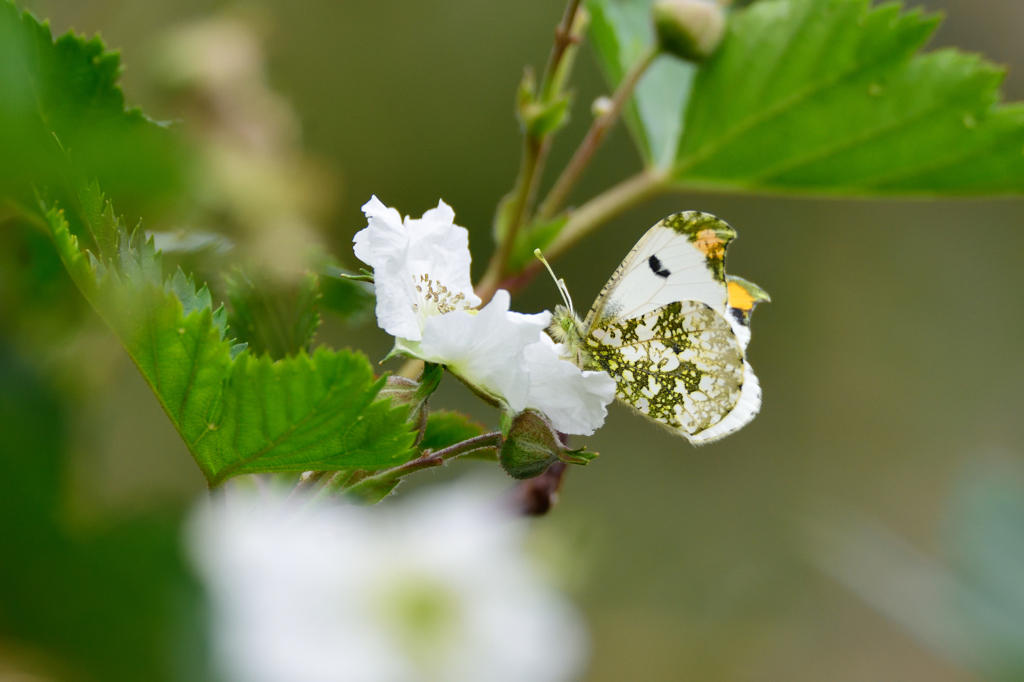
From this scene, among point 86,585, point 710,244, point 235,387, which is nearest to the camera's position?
point 86,585

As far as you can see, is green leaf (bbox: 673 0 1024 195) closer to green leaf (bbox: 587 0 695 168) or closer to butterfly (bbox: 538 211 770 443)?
green leaf (bbox: 587 0 695 168)

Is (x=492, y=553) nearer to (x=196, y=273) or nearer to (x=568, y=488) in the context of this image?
(x=196, y=273)

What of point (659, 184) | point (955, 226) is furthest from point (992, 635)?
point (955, 226)

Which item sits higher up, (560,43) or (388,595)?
(560,43)

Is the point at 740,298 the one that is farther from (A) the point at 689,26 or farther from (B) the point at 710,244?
(A) the point at 689,26

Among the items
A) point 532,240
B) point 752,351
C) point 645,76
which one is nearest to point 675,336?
point 532,240

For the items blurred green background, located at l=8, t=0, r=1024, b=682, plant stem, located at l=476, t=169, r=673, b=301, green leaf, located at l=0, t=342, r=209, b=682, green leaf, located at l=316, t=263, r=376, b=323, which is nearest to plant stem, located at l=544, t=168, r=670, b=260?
plant stem, located at l=476, t=169, r=673, b=301
